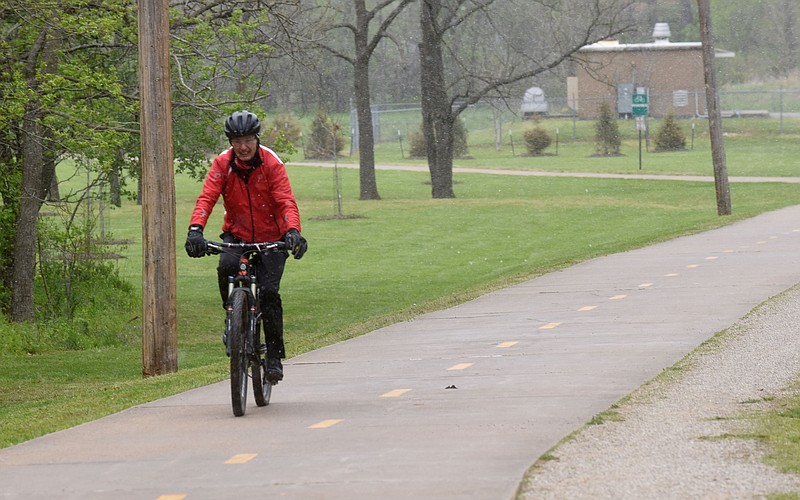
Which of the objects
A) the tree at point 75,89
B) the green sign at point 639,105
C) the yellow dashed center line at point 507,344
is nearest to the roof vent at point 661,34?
the green sign at point 639,105

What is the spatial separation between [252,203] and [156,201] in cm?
478

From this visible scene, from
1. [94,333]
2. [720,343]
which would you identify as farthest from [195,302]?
[720,343]

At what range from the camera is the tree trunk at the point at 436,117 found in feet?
158

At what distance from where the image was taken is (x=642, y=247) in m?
23.6

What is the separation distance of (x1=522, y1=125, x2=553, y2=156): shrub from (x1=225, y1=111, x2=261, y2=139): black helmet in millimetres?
62443

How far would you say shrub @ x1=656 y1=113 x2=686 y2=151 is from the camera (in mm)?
68688

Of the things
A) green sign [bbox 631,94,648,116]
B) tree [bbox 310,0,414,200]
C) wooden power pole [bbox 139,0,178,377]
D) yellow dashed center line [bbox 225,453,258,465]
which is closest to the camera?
yellow dashed center line [bbox 225,453,258,465]

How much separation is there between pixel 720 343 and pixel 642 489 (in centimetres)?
534

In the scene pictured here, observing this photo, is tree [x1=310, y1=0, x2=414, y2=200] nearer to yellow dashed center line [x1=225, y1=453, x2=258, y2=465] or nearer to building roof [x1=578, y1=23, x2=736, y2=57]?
building roof [x1=578, y1=23, x2=736, y2=57]

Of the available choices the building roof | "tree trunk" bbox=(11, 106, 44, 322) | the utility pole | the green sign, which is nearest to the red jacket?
"tree trunk" bbox=(11, 106, 44, 322)

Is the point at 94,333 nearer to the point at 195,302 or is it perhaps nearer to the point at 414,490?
the point at 195,302

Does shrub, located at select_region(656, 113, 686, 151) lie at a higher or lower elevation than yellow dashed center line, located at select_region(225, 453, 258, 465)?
higher

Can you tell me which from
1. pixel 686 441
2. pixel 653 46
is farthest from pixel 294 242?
pixel 653 46

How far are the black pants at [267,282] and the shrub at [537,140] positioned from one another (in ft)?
204
